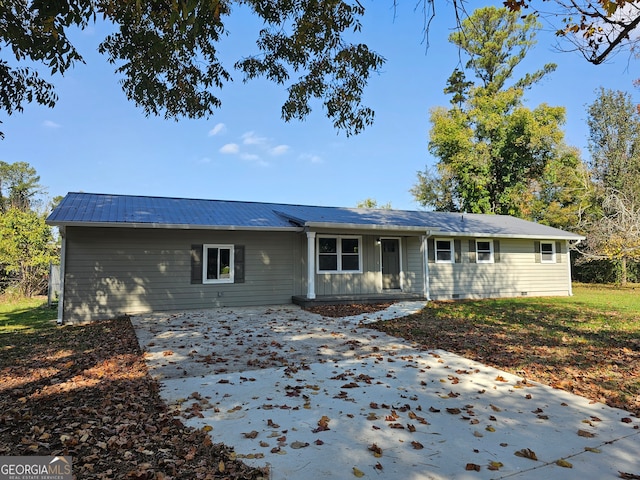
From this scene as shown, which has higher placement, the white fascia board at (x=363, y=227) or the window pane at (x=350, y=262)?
the white fascia board at (x=363, y=227)

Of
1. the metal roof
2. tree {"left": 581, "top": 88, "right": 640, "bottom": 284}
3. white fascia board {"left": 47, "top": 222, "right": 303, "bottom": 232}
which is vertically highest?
tree {"left": 581, "top": 88, "right": 640, "bottom": 284}

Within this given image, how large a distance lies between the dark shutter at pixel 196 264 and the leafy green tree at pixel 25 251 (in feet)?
26.2

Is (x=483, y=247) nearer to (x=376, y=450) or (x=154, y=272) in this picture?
(x=154, y=272)

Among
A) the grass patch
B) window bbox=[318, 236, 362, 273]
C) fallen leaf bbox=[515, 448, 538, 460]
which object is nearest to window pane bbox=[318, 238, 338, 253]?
window bbox=[318, 236, 362, 273]

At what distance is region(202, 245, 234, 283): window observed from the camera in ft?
36.6

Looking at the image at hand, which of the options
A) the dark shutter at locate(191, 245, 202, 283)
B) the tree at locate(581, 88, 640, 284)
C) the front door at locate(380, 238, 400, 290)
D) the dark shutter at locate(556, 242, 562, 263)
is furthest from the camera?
the tree at locate(581, 88, 640, 284)

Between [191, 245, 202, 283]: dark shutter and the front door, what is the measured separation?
249 inches

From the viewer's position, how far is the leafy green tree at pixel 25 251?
1471 centimetres

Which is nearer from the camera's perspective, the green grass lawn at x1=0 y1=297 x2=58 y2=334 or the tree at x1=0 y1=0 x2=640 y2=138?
the tree at x1=0 y1=0 x2=640 y2=138

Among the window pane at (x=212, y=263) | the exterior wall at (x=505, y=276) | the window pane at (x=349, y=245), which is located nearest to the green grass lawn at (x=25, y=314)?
the window pane at (x=212, y=263)

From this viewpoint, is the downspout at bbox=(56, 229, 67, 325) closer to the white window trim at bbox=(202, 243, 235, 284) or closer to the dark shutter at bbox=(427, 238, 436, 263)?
the white window trim at bbox=(202, 243, 235, 284)

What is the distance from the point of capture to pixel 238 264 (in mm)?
11469

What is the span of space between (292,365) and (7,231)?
1505 cm

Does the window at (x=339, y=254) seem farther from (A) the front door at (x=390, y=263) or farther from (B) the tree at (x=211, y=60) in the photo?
(B) the tree at (x=211, y=60)
